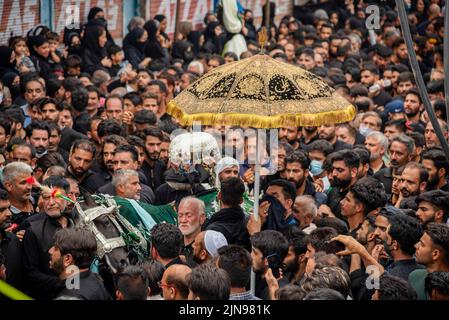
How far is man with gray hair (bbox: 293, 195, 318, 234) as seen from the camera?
8.35 m

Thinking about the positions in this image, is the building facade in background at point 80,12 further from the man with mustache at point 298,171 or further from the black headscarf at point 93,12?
the man with mustache at point 298,171

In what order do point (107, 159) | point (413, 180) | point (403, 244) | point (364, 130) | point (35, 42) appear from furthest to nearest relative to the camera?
point (35, 42)
point (364, 130)
point (107, 159)
point (413, 180)
point (403, 244)

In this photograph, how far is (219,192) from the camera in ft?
27.5

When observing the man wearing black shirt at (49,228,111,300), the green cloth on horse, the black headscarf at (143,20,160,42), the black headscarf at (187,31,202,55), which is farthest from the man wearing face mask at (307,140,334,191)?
the black headscarf at (187,31,202,55)

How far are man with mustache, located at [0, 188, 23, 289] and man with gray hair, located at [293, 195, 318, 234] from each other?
232 centimetres

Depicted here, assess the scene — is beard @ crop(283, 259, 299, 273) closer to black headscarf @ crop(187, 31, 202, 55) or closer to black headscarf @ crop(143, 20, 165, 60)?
black headscarf @ crop(143, 20, 165, 60)

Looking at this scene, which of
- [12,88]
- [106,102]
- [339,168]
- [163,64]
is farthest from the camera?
[163,64]

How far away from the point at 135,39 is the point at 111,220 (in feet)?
37.1

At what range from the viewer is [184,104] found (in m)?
7.87

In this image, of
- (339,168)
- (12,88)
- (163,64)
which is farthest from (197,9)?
(339,168)

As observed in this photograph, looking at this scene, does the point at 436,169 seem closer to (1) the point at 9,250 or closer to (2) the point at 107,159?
(2) the point at 107,159

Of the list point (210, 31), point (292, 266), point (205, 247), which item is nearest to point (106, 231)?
point (205, 247)
